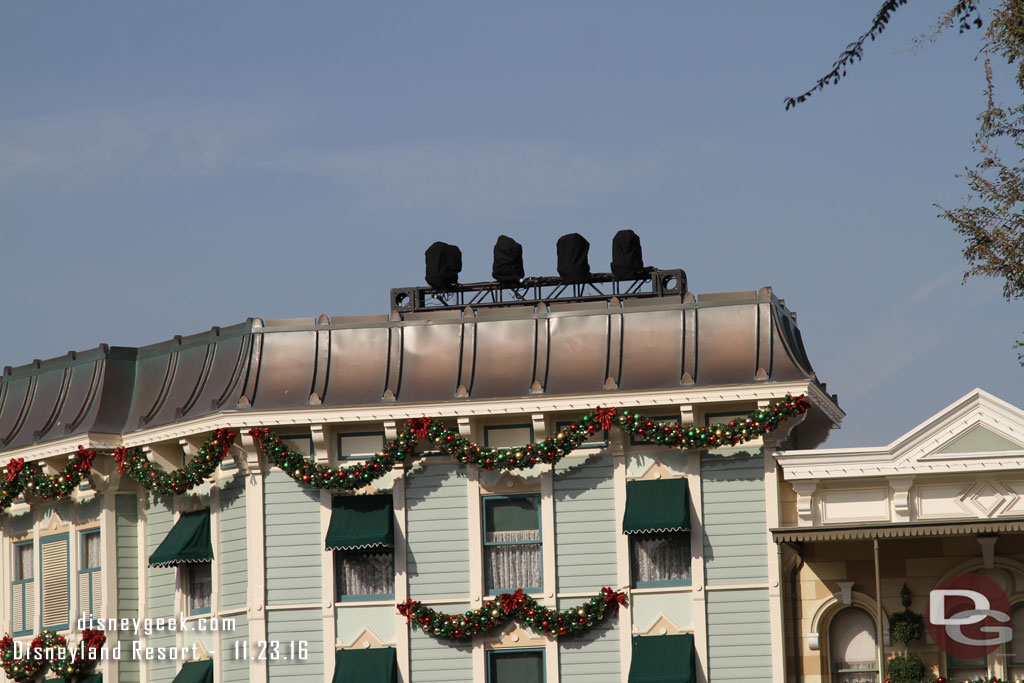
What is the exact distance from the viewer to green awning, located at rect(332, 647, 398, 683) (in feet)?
94.2

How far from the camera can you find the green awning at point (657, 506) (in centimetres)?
2778

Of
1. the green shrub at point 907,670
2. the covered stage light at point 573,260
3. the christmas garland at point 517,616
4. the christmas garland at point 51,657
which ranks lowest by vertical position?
the green shrub at point 907,670

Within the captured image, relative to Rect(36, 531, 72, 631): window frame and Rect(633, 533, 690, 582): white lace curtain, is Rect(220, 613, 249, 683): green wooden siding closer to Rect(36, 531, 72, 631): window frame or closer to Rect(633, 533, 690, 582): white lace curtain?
Rect(36, 531, 72, 631): window frame

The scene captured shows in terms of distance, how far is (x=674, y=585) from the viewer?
28.5m

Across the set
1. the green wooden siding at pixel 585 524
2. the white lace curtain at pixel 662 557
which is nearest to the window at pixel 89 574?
the green wooden siding at pixel 585 524

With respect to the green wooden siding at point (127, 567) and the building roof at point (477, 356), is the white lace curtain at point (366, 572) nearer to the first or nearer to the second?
the building roof at point (477, 356)

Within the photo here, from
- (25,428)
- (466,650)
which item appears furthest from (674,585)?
(25,428)

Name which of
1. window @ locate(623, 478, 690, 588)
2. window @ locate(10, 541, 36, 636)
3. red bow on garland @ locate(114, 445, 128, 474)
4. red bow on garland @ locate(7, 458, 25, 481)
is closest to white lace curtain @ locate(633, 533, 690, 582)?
window @ locate(623, 478, 690, 588)

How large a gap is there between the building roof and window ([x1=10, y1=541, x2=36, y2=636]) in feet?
10.2

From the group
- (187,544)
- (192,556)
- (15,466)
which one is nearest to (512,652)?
(192,556)

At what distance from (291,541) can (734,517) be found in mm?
7700

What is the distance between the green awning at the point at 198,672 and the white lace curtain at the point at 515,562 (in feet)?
17.3

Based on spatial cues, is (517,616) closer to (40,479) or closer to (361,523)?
(361,523)

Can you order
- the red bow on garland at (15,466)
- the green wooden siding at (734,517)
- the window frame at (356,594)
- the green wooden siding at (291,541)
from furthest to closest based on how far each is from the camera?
the red bow on garland at (15,466) < the green wooden siding at (291,541) < the window frame at (356,594) < the green wooden siding at (734,517)
